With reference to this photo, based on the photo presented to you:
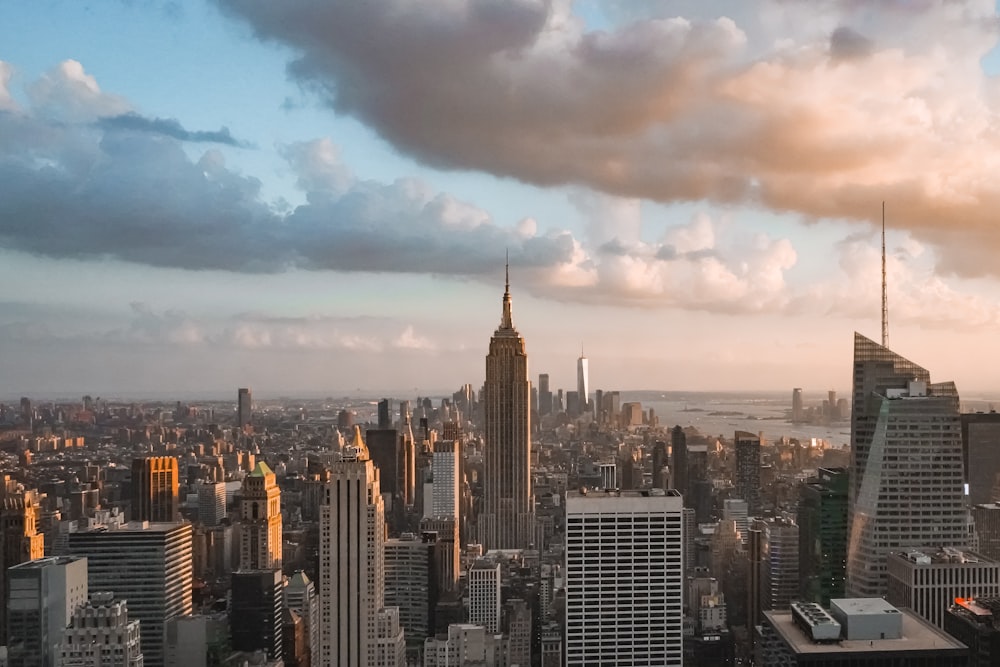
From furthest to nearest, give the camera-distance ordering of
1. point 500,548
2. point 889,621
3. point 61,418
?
point 500,548
point 61,418
point 889,621

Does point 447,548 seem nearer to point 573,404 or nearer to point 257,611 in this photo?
point 573,404

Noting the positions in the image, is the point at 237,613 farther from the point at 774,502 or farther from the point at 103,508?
the point at 774,502

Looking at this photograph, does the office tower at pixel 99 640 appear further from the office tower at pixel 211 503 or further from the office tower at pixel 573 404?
the office tower at pixel 573 404

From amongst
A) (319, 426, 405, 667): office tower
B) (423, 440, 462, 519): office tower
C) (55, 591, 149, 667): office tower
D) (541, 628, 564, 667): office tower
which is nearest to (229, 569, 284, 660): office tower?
(319, 426, 405, 667): office tower

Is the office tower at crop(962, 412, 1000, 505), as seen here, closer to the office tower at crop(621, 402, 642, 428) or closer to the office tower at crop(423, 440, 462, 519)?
the office tower at crop(621, 402, 642, 428)

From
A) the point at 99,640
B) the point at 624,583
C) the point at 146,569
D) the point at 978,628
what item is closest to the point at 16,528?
the point at 146,569

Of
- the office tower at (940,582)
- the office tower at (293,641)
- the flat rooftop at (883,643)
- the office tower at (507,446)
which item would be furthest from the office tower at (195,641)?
the office tower at (940,582)

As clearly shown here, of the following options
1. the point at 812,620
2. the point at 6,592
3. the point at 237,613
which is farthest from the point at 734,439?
the point at 6,592
